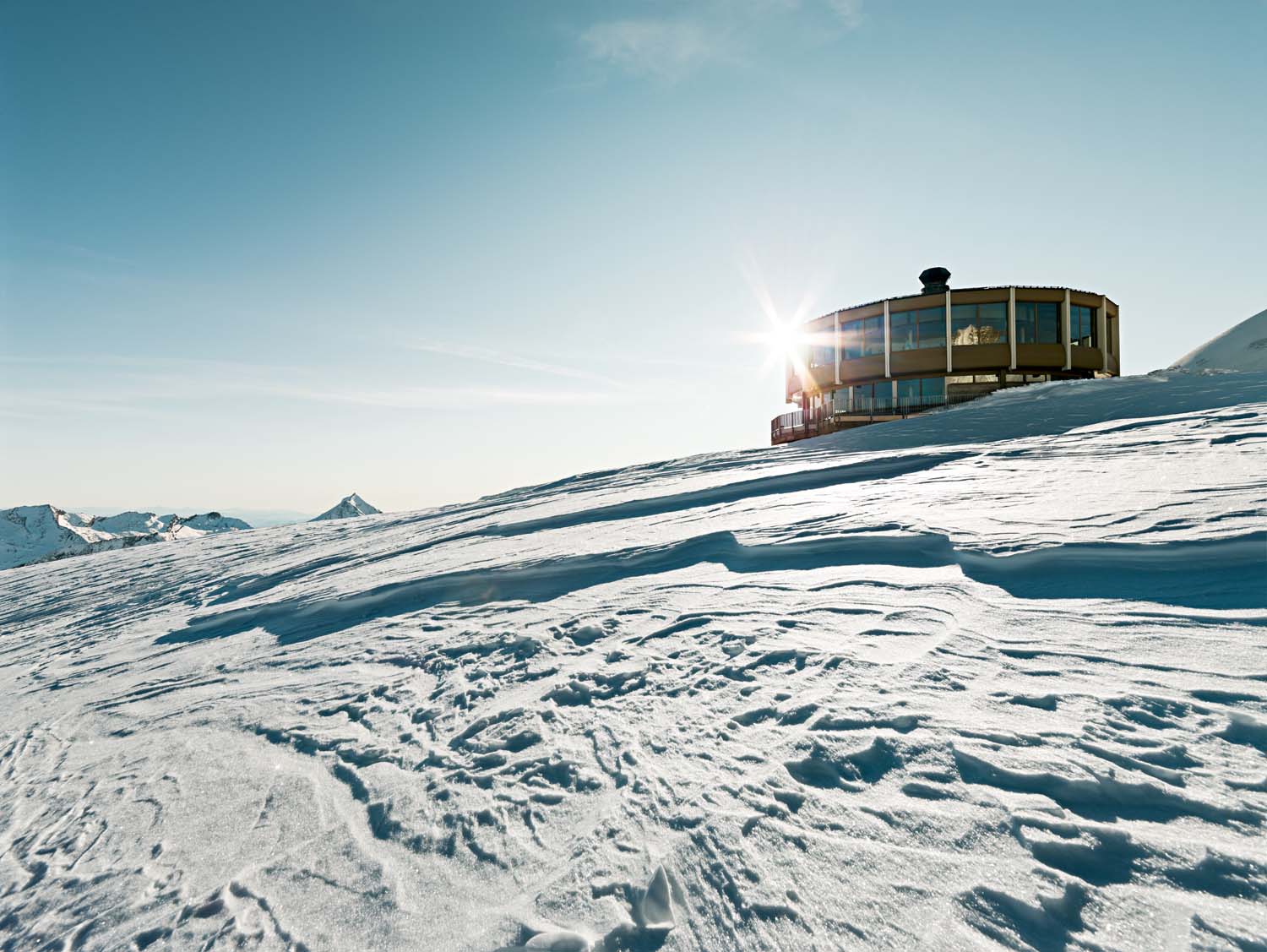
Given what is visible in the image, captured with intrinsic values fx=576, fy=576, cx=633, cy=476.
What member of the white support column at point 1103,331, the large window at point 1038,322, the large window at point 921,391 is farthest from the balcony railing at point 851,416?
the white support column at point 1103,331

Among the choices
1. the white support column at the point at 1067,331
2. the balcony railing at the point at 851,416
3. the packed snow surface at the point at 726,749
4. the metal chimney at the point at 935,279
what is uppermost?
the metal chimney at the point at 935,279

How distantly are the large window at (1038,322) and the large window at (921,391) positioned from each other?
387 centimetres

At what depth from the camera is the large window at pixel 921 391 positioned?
2653 cm

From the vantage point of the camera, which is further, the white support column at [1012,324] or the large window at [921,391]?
the large window at [921,391]

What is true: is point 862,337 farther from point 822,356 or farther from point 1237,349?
point 1237,349

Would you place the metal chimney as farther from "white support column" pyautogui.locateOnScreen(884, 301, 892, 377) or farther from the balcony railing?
the balcony railing

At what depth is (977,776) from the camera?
173cm

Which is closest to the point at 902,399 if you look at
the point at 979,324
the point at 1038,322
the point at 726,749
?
the point at 979,324

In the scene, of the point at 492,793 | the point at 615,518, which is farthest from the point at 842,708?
the point at 615,518

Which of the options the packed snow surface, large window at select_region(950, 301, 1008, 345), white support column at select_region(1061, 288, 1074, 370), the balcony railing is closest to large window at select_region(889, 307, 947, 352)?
large window at select_region(950, 301, 1008, 345)

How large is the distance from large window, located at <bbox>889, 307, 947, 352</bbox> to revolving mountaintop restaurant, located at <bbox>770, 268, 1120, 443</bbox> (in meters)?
0.04

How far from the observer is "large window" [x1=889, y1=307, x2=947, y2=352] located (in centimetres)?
2691

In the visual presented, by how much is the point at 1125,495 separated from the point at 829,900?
3856mm

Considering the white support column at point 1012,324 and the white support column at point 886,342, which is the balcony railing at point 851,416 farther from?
the white support column at point 1012,324
